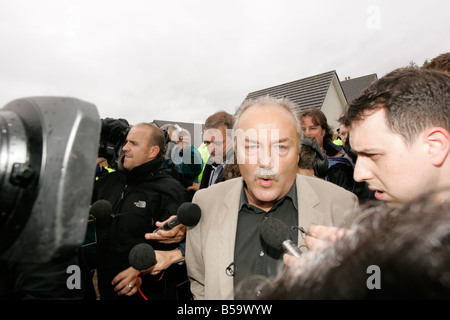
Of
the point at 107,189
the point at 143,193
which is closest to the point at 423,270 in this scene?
the point at 143,193

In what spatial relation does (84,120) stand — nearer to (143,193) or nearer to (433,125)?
(433,125)

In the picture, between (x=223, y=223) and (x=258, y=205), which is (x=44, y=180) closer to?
(x=223, y=223)

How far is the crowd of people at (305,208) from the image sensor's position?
1.61ft

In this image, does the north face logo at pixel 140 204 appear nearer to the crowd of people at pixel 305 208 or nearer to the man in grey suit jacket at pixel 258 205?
the crowd of people at pixel 305 208

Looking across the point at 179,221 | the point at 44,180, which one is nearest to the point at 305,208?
the point at 179,221

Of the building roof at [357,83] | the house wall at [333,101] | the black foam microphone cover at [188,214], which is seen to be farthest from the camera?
the building roof at [357,83]

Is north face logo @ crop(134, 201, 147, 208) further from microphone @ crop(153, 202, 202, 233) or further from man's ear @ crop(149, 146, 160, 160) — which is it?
microphone @ crop(153, 202, 202, 233)

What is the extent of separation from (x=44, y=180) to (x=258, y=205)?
160 cm

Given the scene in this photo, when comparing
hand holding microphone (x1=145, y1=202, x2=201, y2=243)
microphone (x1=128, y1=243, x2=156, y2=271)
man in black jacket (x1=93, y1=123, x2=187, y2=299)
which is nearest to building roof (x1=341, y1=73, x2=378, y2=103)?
man in black jacket (x1=93, y1=123, x2=187, y2=299)

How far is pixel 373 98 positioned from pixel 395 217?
107cm

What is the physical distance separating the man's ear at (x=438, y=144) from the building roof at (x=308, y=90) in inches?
Result: 618

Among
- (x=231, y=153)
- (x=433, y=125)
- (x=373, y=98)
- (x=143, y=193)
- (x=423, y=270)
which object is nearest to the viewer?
(x=423, y=270)

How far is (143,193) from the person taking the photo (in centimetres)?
273

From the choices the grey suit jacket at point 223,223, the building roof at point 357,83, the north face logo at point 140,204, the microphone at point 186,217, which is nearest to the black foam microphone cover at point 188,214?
the microphone at point 186,217
